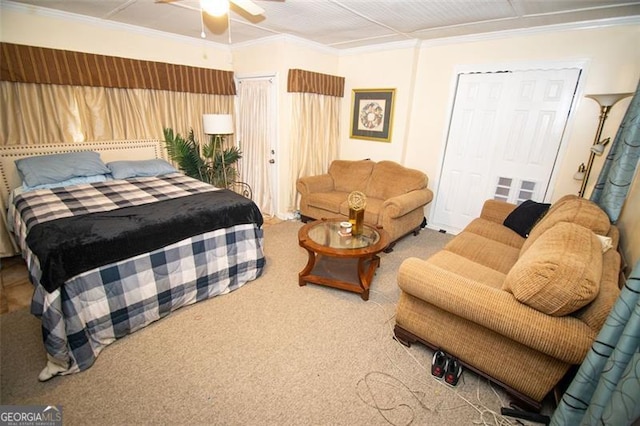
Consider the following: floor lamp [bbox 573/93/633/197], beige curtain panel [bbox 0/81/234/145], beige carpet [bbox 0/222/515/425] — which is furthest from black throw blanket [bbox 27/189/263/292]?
floor lamp [bbox 573/93/633/197]

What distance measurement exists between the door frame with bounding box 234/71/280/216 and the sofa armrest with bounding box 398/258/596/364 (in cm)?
281

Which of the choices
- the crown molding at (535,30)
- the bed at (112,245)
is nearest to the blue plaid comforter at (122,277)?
the bed at (112,245)

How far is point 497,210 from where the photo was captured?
3.12 metres

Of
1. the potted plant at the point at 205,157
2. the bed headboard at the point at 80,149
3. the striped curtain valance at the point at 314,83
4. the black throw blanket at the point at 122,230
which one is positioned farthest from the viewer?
the potted plant at the point at 205,157

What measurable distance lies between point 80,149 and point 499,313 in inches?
163

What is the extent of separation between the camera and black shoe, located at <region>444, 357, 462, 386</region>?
173 centimetres

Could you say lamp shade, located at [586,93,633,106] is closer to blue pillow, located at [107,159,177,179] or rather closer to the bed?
the bed

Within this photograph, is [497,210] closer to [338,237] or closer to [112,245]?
[338,237]

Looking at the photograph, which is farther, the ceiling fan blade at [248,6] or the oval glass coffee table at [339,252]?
the oval glass coffee table at [339,252]

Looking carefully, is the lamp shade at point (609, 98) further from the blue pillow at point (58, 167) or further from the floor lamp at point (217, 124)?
the blue pillow at point (58, 167)

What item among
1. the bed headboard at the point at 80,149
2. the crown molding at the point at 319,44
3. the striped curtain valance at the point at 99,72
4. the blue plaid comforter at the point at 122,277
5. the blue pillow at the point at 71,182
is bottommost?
the blue plaid comforter at the point at 122,277

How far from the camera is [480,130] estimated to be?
3473 mm

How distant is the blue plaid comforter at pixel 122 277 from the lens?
5.52 feet

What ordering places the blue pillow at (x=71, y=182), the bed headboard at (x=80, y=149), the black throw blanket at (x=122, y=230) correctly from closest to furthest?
the black throw blanket at (x=122, y=230) < the blue pillow at (x=71, y=182) < the bed headboard at (x=80, y=149)
